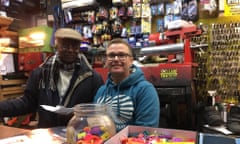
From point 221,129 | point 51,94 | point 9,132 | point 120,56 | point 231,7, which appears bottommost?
point 221,129

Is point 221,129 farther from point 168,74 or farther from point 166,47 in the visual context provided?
point 166,47

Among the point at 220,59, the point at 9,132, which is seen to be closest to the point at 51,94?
the point at 9,132

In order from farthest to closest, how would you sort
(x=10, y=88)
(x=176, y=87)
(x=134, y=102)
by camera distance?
1. (x=10, y=88)
2. (x=176, y=87)
3. (x=134, y=102)

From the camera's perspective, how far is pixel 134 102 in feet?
4.34

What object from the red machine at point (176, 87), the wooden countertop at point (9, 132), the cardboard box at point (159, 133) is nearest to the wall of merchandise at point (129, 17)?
the red machine at point (176, 87)

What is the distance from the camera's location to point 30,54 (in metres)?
3.79

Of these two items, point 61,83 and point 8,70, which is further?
point 8,70

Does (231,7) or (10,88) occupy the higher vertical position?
(231,7)

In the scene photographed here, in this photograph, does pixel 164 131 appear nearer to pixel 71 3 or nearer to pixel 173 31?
pixel 173 31

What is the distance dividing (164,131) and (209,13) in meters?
2.37

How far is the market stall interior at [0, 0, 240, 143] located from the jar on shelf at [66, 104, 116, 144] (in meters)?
1.38

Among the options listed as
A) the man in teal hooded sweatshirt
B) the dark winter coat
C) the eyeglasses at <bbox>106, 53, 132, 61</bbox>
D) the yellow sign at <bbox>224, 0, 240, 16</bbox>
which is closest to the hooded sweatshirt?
the man in teal hooded sweatshirt

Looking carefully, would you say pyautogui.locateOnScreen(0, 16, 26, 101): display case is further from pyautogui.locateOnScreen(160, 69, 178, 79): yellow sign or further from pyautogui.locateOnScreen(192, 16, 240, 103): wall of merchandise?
pyautogui.locateOnScreen(192, 16, 240, 103): wall of merchandise

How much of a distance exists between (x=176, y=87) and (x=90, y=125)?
1503mm
